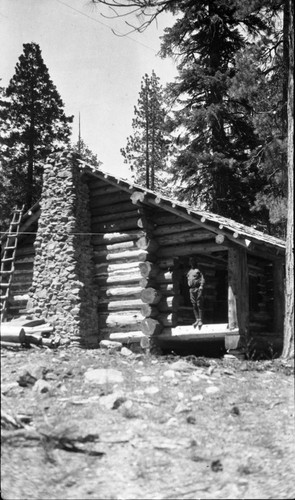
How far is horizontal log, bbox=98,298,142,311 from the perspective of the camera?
1402cm

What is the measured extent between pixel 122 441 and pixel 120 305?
10380 millimetres

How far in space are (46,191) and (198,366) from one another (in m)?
7.46

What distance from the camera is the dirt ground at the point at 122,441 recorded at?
3.16 m

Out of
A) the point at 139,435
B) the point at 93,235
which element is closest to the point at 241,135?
the point at 93,235

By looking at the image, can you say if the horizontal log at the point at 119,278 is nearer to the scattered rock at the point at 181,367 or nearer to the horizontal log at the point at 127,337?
the horizontal log at the point at 127,337

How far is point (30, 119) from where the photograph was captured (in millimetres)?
5344

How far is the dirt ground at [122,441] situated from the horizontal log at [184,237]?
284 inches

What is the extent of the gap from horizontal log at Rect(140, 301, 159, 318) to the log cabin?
0.03 m

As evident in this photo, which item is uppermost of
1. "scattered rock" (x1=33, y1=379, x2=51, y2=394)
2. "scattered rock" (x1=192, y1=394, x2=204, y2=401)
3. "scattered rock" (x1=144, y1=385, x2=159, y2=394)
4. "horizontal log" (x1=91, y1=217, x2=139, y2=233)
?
"horizontal log" (x1=91, y1=217, x2=139, y2=233)

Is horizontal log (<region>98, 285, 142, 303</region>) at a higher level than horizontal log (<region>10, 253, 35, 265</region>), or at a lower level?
lower

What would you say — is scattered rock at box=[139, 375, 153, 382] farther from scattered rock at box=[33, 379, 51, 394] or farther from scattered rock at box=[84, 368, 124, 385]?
scattered rock at box=[33, 379, 51, 394]

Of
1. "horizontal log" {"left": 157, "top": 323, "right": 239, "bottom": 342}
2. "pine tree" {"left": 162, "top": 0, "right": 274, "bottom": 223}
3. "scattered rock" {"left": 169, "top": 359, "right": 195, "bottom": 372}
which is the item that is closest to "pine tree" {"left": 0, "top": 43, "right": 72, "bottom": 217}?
"scattered rock" {"left": 169, "top": 359, "right": 195, "bottom": 372}

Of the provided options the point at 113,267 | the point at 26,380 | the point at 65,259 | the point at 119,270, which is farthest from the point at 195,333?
the point at 26,380

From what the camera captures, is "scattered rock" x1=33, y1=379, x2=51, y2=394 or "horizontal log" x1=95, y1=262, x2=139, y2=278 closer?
"scattered rock" x1=33, y1=379, x2=51, y2=394
